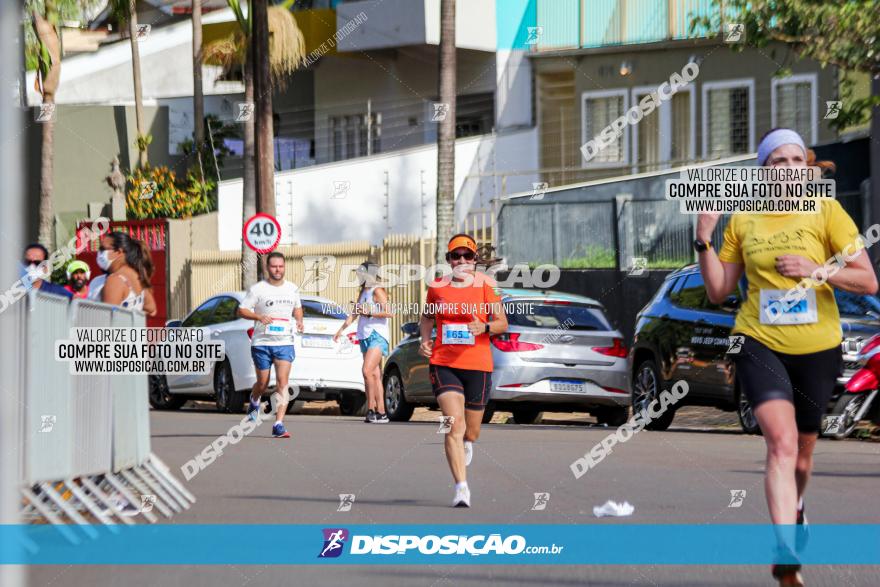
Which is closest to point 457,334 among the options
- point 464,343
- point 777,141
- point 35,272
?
point 464,343

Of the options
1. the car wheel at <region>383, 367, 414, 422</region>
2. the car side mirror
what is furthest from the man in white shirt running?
the car side mirror

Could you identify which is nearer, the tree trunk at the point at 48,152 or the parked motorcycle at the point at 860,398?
the parked motorcycle at the point at 860,398

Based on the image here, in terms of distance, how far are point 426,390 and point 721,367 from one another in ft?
14.3

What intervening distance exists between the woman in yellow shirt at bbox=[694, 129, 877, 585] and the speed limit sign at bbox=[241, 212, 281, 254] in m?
18.3

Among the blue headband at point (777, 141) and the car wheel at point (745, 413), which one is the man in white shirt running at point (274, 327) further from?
the blue headband at point (777, 141)

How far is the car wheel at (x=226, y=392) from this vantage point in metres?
21.8

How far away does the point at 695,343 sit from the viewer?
17062 mm

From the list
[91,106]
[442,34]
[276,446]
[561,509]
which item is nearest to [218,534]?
[561,509]

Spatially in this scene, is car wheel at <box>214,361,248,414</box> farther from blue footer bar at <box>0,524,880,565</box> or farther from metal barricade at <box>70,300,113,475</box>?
blue footer bar at <box>0,524,880,565</box>

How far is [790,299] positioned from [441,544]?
2.62 meters

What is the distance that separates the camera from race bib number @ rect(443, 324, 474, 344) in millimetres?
10961

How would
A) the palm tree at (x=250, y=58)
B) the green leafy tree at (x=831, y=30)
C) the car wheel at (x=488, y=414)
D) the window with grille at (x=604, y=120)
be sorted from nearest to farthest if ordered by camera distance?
the green leafy tree at (x=831, y=30), the car wheel at (x=488, y=414), the palm tree at (x=250, y=58), the window with grille at (x=604, y=120)

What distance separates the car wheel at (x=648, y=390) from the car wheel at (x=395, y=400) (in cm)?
330

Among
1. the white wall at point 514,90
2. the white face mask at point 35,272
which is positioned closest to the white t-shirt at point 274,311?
the white face mask at point 35,272
